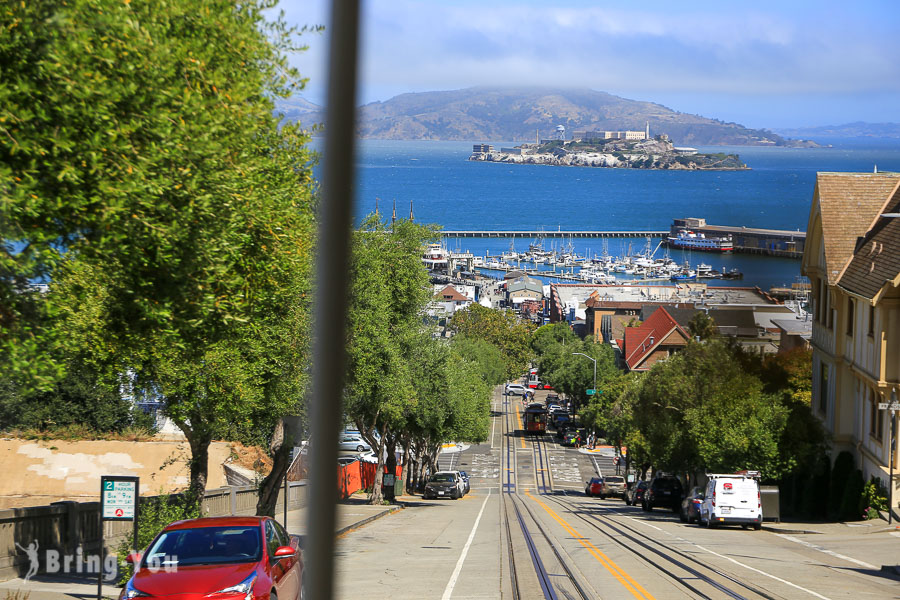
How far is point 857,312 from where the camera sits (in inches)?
1489

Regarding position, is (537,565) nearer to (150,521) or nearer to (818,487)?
(150,521)

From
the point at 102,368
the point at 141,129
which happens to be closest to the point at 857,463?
the point at 102,368

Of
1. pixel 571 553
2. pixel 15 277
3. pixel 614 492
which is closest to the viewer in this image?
pixel 15 277

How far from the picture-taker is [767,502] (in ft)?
110

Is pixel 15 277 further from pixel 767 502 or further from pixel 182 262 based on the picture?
pixel 767 502

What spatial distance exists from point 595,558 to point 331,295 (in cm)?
1881

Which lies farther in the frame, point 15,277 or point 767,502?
point 767,502

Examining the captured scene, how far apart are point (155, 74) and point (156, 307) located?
282 centimetres

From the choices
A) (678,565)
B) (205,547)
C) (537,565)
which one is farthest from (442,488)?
(205,547)

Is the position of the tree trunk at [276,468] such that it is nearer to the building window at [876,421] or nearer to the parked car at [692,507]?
the parked car at [692,507]

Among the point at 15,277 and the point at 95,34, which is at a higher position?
the point at 95,34

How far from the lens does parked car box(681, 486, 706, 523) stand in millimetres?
33500

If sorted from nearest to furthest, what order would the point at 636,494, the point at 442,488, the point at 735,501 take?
the point at 735,501, the point at 636,494, the point at 442,488

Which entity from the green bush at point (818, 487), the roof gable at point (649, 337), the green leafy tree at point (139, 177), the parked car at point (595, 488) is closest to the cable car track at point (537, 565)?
the parked car at point (595, 488)
